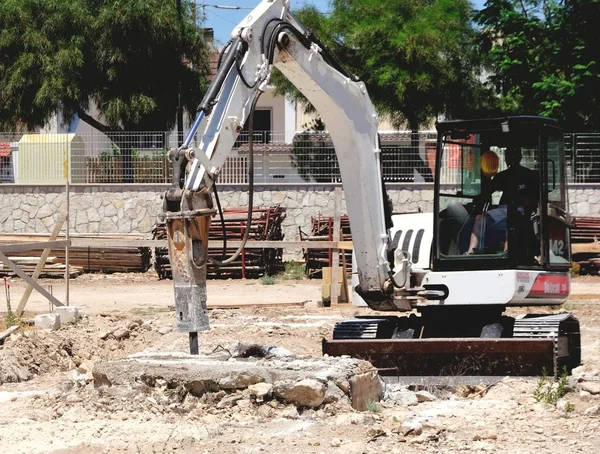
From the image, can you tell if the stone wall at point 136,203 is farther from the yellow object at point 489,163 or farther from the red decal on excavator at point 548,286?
the red decal on excavator at point 548,286

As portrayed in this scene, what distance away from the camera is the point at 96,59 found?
36.1m

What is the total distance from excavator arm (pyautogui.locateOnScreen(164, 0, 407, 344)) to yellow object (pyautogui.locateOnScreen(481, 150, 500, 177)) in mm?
1102

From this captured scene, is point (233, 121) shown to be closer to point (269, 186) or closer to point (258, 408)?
point (258, 408)

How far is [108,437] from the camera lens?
29.4ft

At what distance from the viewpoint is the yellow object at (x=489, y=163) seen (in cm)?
1186

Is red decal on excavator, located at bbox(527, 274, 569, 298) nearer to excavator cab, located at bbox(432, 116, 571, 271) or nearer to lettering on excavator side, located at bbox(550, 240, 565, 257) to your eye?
excavator cab, located at bbox(432, 116, 571, 271)

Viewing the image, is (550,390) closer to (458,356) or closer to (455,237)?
(458,356)

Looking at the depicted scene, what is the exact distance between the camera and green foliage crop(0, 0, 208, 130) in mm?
35344

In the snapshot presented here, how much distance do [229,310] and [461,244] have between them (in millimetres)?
7979

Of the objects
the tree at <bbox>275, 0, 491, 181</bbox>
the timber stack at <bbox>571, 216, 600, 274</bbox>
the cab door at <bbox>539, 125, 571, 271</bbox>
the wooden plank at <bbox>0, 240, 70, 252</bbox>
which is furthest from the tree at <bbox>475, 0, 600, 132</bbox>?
the cab door at <bbox>539, 125, 571, 271</bbox>

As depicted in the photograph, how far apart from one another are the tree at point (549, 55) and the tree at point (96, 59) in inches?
395

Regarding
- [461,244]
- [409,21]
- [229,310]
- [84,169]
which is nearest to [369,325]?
[461,244]

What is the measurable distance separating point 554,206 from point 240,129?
142 inches

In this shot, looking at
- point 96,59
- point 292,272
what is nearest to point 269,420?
point 292,272
